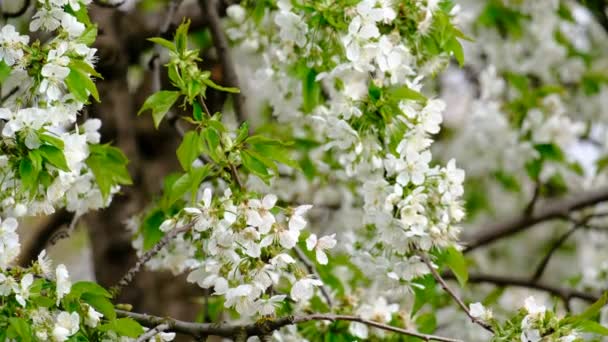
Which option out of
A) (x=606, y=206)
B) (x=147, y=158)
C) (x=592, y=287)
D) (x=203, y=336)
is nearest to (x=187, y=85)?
(x=203, y=336)

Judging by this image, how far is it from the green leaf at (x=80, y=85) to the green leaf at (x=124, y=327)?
48 centimetres

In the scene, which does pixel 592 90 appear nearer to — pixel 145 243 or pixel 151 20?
pixel 151 20

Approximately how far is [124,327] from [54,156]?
391 mm

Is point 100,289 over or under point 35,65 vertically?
under

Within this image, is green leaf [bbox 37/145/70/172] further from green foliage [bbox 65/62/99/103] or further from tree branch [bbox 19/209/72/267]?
tree branch [bbox 19/209/72/267]

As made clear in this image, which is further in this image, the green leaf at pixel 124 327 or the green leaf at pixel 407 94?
the green leaf at pixel 407 94

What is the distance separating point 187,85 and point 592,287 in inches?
82.0

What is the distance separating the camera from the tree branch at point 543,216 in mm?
3885

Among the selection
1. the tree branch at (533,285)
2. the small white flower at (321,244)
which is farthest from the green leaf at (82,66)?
the tree branch at (533,285)

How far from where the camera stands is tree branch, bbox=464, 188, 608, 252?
3885mm

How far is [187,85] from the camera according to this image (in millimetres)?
2125

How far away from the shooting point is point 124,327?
81.4 inches

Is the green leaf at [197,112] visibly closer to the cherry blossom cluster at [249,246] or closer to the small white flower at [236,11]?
the cherry blossom cluster at [249,246]

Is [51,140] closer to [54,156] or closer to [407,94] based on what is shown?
[54,156]
